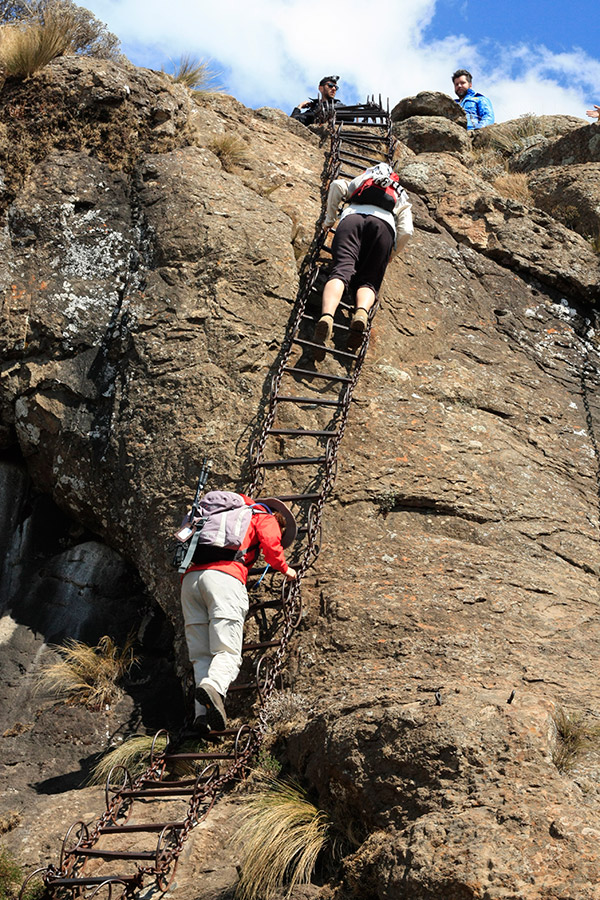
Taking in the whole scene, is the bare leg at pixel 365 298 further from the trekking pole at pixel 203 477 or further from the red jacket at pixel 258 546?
the red jacket at pixel 258 546

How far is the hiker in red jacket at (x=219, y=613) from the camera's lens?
5027 mm

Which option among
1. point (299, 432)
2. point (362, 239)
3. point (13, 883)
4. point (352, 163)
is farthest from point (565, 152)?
point (13, 883)

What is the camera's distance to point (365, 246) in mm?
7875

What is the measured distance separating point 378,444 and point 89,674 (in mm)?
2890

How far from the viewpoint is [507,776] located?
3967 mm

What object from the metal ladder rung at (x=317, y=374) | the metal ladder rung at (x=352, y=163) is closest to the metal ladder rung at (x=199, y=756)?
the metal ladder rung at (x=317, y=374)

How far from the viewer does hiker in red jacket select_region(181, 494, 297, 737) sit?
503 centimetres

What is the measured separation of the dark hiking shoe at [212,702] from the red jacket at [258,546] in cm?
74

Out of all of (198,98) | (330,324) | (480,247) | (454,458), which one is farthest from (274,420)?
(198,98)

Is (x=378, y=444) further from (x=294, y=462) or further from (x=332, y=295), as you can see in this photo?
(x=332, y=295)

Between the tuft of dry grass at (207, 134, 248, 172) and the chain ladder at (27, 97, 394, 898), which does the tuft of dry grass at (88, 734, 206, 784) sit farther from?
the tuft of dry grass at (207, 134, 248, 172)

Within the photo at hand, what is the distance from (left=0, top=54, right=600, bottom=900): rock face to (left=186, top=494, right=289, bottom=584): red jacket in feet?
1.86

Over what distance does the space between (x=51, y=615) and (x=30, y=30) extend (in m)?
6.22

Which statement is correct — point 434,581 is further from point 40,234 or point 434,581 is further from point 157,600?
point 40,234
